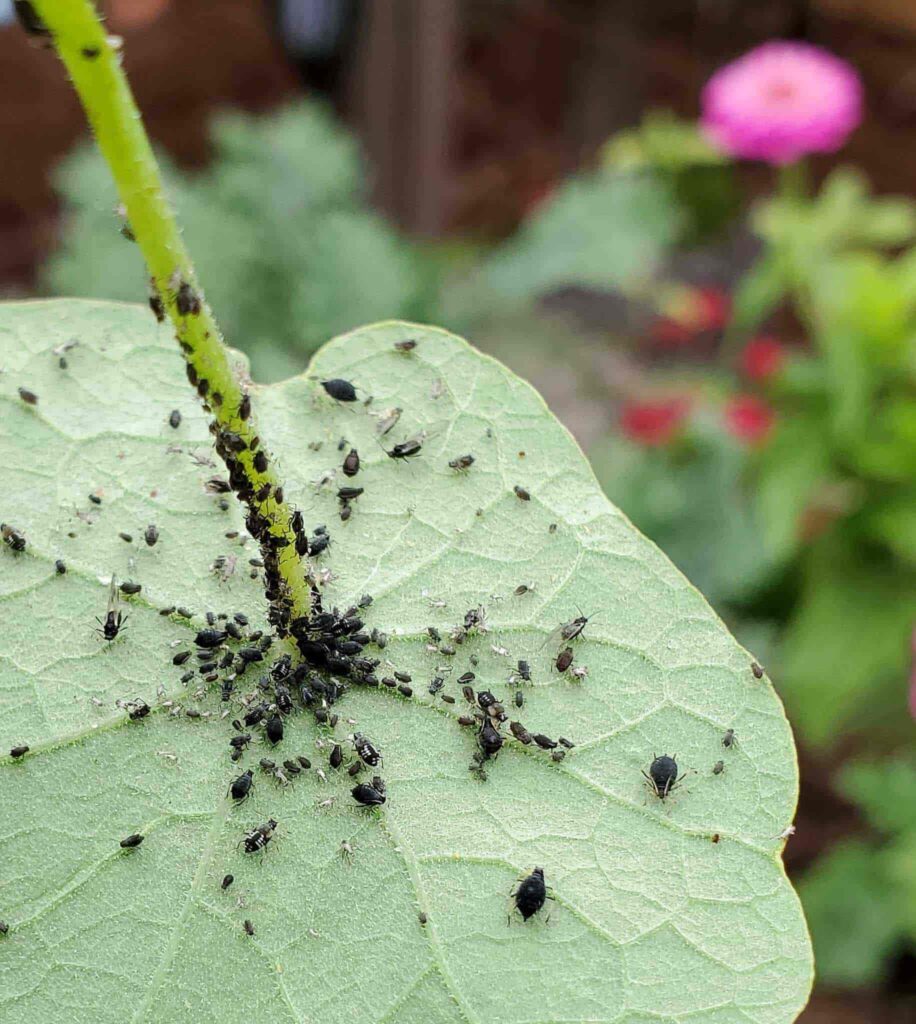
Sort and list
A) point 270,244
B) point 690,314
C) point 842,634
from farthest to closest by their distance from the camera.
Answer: point 690,314 → point 270,244 → point 842,634

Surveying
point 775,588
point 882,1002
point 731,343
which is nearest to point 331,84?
point 731,343

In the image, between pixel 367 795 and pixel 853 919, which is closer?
pixel 367 795

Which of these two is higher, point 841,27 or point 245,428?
point 245,428

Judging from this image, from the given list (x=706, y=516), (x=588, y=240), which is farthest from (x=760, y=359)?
(x=706, y=516)

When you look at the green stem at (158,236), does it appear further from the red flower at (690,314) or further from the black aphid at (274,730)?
the red flower at (690,314)

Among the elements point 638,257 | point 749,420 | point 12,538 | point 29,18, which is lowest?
point 749,420

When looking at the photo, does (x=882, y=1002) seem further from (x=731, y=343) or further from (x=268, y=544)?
(x=268, y=544)

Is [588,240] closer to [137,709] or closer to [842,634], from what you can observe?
[842,634]

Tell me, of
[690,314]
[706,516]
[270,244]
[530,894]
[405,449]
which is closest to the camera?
[530,894]

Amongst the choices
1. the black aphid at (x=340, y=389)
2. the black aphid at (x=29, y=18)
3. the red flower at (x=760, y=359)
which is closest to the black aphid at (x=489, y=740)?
the black aphid at (x=340, y=389)
